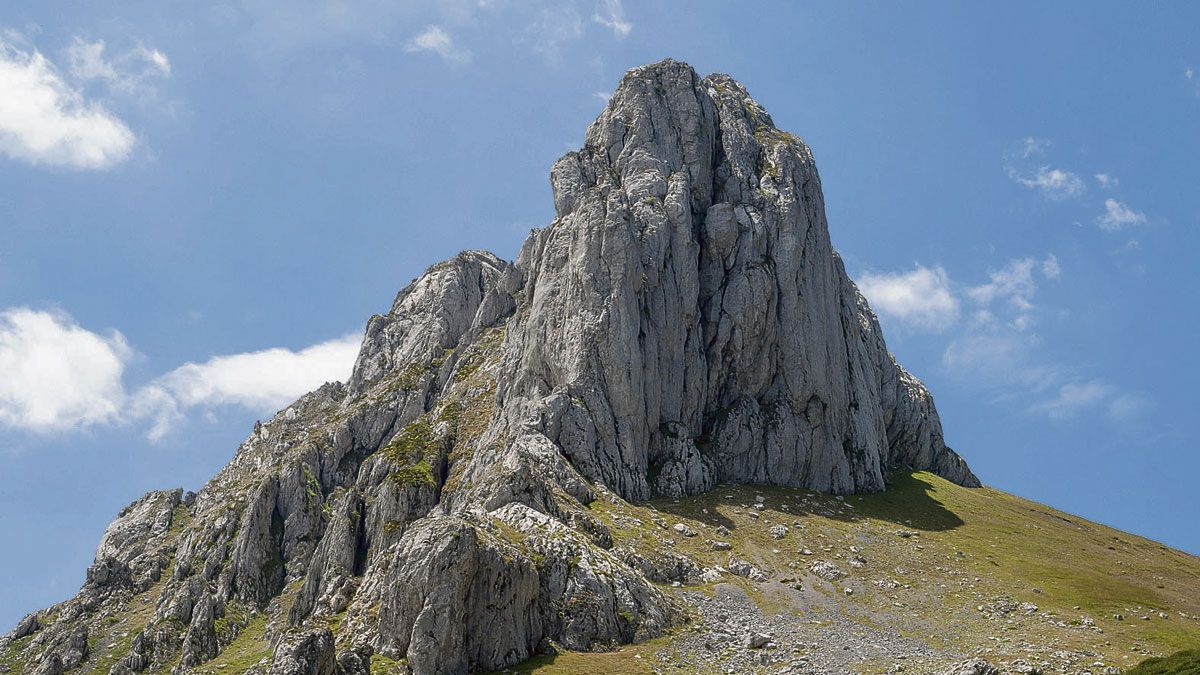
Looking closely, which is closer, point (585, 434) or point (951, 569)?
point (951, 569)

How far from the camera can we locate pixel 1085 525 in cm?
13312

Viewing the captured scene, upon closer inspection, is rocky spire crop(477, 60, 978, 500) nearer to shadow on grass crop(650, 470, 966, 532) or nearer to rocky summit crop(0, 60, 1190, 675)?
rocky summit crop(0, 60, 1190, 675)

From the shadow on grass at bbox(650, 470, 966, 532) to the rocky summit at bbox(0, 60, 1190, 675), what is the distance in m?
0.70

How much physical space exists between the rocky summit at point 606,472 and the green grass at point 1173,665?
10187 mm

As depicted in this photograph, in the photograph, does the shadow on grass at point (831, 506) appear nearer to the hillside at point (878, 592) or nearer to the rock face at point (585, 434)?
the hillside at point (878, 592)

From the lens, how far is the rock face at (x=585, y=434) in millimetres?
67812

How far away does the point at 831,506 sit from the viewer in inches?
4158

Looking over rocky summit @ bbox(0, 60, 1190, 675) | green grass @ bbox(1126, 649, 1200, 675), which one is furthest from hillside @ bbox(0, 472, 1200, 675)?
green grass @ bbox(1126, 649, 1200, 675)

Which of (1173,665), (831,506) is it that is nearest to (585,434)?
(831,506)

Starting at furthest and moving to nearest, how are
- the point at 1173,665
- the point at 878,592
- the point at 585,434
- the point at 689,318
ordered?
the point at 689,318 → the point at 585,434 → the point at 878,592 → the point at 1173,665

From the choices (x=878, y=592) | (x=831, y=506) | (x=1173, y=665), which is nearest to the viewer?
(x=1173, y=665)

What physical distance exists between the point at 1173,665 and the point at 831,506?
52888mm

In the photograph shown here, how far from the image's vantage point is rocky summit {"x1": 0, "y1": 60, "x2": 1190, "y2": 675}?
66.1m

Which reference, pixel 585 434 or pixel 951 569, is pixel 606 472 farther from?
pixel 951 569
